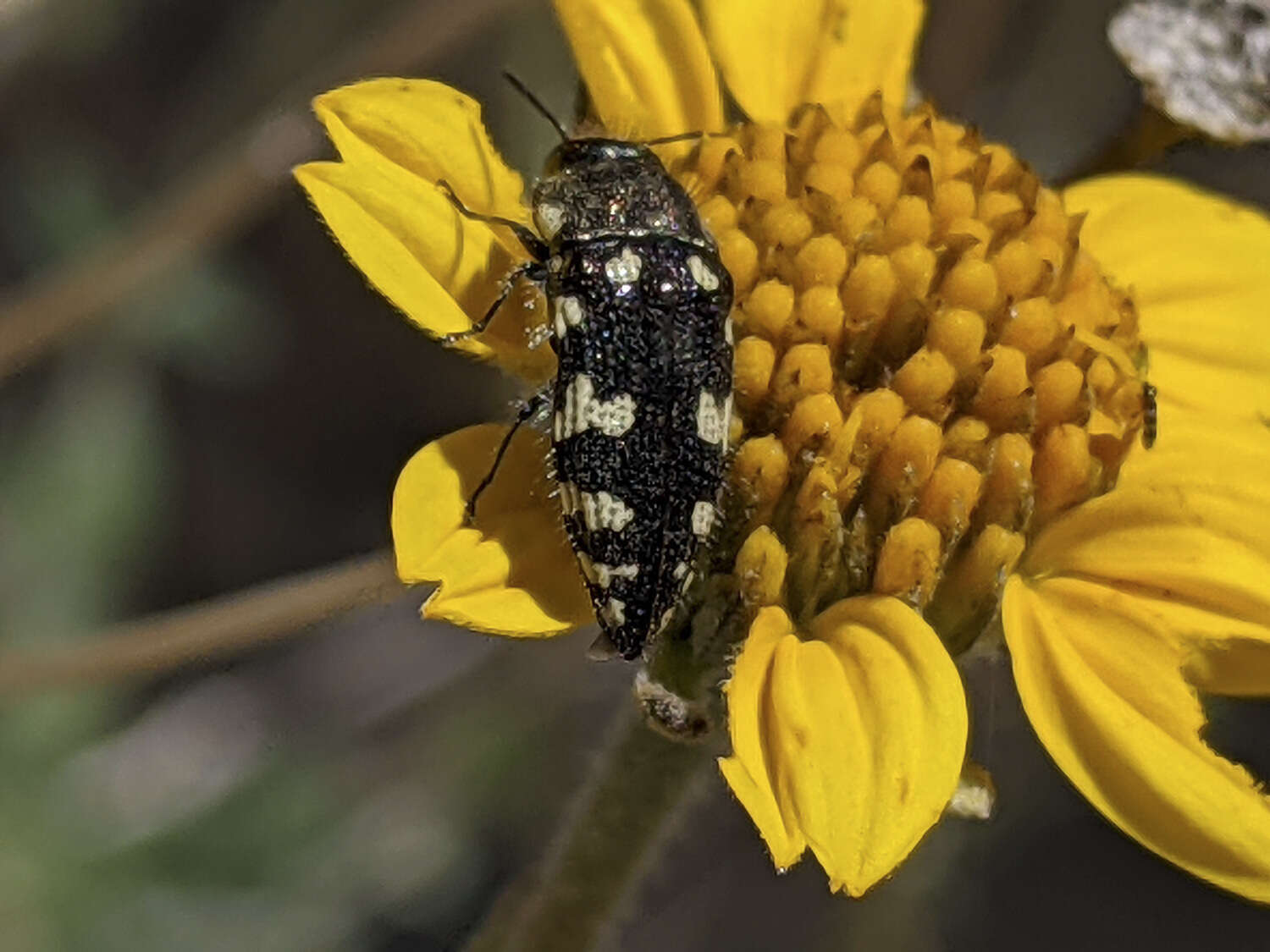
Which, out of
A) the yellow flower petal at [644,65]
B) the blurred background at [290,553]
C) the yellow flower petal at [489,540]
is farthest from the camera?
the blurred background at [290,553]

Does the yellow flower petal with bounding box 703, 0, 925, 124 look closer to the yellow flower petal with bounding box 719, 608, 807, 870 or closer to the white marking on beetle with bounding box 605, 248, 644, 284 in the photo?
the white marking on beetle with bounding box 605, 248, 644, 284

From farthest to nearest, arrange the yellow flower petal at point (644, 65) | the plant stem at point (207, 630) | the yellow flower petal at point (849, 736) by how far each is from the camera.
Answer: the plant stem at point (207, 630) < the yellow flower petal at point (644, 65) < the yellow flower petal at point (849, 736)

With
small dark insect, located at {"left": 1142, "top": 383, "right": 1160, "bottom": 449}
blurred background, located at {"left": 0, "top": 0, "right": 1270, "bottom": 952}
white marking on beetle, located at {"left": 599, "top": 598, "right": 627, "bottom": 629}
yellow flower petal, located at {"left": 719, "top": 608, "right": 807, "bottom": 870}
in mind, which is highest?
white marking on beetle, located at {"left": 599, "top": 598, "right": 627, "bottom": 629}

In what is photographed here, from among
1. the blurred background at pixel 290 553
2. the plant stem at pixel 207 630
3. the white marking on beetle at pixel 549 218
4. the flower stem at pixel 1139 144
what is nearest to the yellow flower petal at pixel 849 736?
the white marking on beetle at pixel 549 218

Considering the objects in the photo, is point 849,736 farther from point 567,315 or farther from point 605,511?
point 567,315

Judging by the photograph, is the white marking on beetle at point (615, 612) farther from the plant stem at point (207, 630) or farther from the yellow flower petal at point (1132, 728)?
the plant stem at point (207, 630)

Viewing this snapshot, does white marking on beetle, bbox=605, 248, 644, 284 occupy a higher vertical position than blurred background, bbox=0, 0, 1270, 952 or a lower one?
higher

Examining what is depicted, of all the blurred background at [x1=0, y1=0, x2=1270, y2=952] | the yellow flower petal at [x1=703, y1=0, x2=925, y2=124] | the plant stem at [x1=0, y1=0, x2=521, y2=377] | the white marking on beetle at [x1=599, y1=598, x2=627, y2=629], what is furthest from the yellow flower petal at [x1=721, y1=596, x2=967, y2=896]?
the plant stem at [x1=0, y1=0, x2=521, y2=377]
